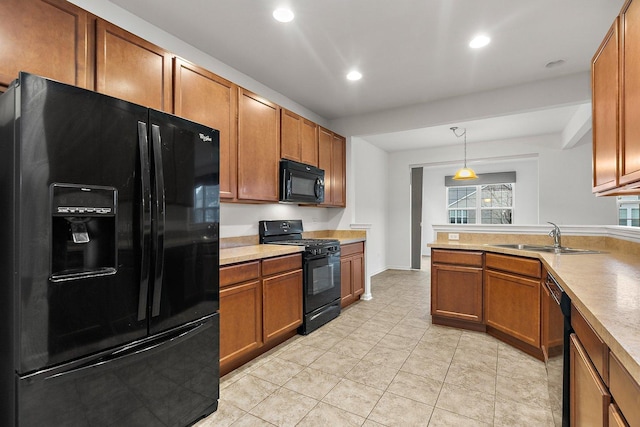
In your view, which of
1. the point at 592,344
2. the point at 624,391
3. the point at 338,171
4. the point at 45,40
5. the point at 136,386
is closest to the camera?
the point at 624,391

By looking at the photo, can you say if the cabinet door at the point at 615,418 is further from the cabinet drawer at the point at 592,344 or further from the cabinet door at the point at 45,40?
the cabinet door at the point at 45,40

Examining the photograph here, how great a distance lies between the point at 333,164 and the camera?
446 centimetres

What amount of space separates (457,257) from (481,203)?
6248mm

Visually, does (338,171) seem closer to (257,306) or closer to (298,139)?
(298,139)

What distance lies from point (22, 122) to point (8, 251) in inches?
19.7

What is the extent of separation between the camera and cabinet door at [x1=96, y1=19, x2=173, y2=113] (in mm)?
1890

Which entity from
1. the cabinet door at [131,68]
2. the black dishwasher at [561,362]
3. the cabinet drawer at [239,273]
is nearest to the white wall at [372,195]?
the cabinet drawer at [239,273]

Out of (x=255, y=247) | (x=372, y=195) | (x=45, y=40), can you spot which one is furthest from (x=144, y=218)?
(x=372, y=195)

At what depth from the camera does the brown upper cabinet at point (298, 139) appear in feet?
11.4

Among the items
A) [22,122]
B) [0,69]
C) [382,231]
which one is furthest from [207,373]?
[382,231]

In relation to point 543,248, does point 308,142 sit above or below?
above

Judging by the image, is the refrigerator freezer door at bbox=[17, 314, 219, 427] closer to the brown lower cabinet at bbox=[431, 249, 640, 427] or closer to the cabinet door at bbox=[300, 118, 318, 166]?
the brown lower cabinet at bbox=[431, 249, 640, 427]

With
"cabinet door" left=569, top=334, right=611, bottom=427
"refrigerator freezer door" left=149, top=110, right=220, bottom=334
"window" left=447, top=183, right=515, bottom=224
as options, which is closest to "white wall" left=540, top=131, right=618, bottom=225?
"window" left=447, top=183, right=515, bottom=224

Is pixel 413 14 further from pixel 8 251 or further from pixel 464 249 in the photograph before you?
pixel 8 251
